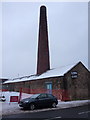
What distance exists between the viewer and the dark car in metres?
18.2

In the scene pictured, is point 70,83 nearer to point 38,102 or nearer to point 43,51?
point 38,102

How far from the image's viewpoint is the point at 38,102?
19000 mm

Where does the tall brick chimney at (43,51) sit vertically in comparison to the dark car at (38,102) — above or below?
above

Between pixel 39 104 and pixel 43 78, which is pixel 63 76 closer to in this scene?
pixel 43 78

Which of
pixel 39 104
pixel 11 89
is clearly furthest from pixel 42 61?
pixel 39 104

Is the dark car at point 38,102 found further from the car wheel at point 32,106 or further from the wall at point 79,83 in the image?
the wall at point 79,83

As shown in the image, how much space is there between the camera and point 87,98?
31.5 metres

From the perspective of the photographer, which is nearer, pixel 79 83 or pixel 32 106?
pixel 32 106

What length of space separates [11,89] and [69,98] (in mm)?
29238

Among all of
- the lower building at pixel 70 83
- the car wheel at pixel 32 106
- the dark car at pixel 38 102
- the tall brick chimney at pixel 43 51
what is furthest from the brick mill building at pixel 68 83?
the car wheel at pixel 32 106

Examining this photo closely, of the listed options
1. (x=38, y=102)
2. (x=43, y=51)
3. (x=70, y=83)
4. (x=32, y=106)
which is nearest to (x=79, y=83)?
(x=70, y=83)

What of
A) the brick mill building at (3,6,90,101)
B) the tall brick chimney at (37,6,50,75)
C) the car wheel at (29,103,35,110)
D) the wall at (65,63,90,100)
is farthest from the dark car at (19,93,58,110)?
the tall brick chimney at (37,6,50,75)

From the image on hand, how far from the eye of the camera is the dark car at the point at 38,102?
18.2 metres

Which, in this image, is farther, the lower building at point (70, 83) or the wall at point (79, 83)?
the wall at point (79, 83)
